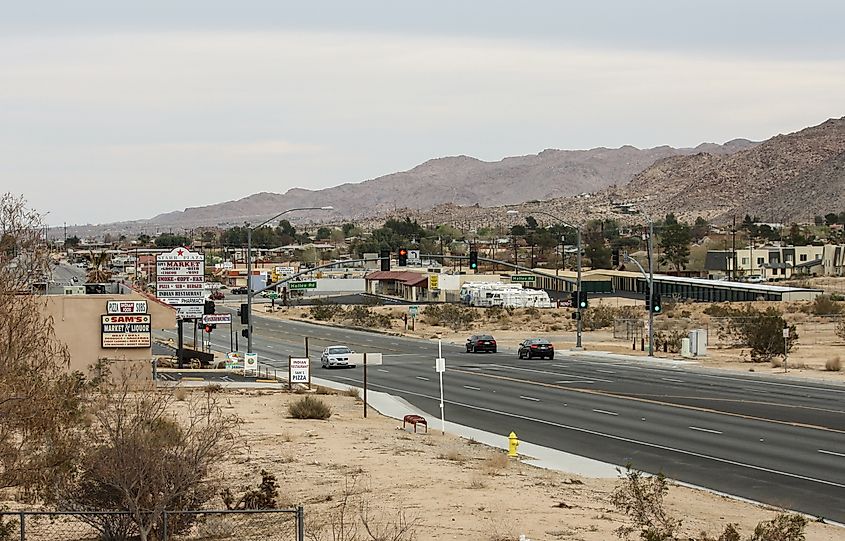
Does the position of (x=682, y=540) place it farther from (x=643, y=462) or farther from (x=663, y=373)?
(x=663, y=373)

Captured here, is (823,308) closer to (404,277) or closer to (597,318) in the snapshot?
(597,318)

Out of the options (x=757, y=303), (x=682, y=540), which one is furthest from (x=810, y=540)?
(x=757, y=303)

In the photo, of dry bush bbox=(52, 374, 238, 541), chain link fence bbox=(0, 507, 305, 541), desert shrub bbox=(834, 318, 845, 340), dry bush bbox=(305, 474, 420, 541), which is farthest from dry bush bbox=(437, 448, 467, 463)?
desert shrub bbox=(834, 318, 845, 340)

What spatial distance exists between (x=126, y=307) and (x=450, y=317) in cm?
5592

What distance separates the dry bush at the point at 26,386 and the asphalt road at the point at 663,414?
521 inches

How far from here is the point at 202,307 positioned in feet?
205

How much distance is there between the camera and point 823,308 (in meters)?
93.4

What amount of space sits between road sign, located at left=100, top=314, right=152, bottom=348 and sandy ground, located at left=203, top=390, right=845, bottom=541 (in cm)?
1776

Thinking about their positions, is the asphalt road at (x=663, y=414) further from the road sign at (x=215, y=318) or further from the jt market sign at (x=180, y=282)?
the jt market sign at (x=180, y=282)

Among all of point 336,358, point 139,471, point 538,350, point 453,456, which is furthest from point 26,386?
point 538,350

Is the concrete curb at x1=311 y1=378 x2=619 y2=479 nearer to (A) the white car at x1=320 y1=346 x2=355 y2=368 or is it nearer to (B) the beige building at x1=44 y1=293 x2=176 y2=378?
(B) the beige building at x1=44 y1=293 x2=176 y2=378

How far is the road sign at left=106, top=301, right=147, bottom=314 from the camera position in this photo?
50.3 metres

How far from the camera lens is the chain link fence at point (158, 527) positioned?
17797 mm

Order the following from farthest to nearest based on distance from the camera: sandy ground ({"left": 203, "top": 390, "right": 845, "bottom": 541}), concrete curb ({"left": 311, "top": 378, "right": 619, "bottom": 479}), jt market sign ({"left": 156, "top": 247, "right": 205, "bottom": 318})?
1. jt market sign ({"left": 156, "top": 247, "right": 205, "bottom": 318})
2. concrete curb ({"left": 311, "top": 378, "right": 619, "bottom": 479})
3. sandy ground ({"left": 203, "top": 390, "right": 845, "bottom": 541})
